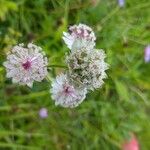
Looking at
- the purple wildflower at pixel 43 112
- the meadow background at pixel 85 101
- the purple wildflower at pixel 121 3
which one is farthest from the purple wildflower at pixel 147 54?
the purple wildflower at pixel 43 112

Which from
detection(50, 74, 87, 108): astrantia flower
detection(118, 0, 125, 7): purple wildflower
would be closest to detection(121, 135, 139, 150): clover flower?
detection(118, 0, 125, 7): purple wildflower

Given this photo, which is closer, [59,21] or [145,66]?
[59,21]

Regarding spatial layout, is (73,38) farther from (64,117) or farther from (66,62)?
(64,117)

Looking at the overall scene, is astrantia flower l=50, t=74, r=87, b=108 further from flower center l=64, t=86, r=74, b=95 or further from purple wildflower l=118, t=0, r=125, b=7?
purple wildflower l=118, t=0, r=125, b=7

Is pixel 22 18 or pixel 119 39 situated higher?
pixel 22 18

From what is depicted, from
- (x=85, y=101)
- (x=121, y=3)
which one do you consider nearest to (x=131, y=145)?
(x=85, y=101)

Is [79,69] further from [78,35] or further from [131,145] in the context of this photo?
[131,145]

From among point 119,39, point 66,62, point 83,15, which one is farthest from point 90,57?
point 83,15
